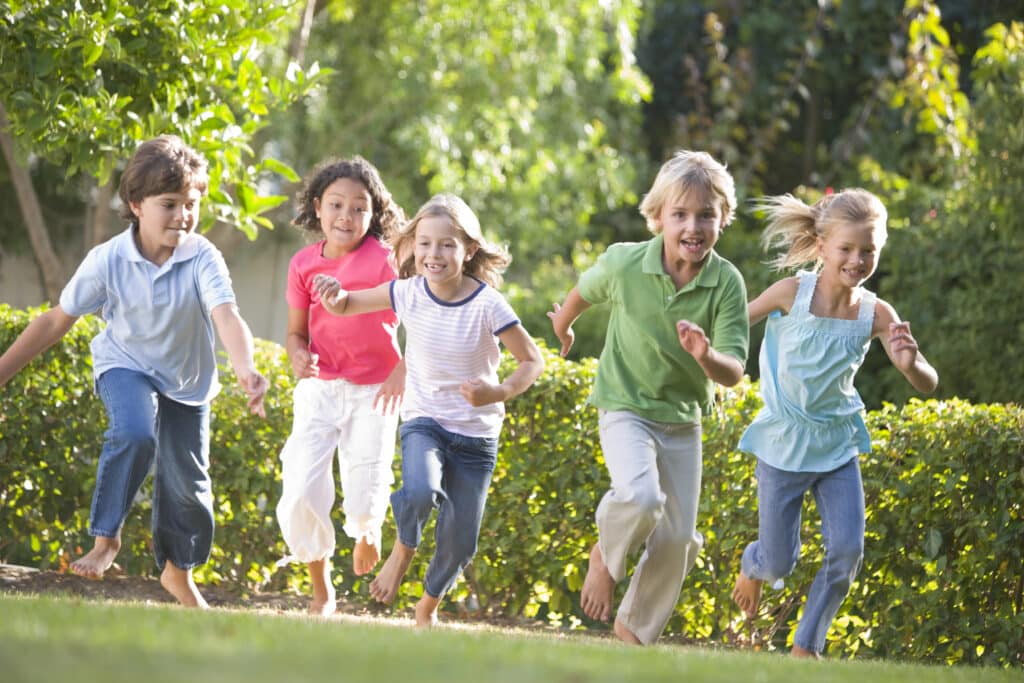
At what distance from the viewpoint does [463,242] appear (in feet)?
18.5

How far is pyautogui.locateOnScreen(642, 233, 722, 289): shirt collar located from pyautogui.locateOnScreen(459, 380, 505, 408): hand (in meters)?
0.75

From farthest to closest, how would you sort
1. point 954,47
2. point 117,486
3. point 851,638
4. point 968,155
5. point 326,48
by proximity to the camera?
point 954,47, point 326,48, point 968,155, point 851,638, point 117,486

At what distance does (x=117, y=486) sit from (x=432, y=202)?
65.2 inches

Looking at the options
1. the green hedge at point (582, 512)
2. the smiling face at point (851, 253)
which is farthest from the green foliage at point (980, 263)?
the smiling face at point (851, 253)

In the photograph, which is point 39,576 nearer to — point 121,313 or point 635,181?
point 121,313

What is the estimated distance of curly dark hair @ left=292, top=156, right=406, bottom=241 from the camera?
616 cm

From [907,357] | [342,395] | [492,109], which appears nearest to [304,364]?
[342,395]

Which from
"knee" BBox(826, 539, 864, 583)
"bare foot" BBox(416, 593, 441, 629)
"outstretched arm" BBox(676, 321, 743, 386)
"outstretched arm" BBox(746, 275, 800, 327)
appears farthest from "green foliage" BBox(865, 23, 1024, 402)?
"bare foot" BBox(416, 593, 441, 629)

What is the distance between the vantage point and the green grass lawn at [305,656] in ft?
9.97

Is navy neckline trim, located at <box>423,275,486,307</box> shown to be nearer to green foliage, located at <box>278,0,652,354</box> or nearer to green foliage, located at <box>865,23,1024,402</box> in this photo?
green foliage, located at <box>865,23,1024,402</box>

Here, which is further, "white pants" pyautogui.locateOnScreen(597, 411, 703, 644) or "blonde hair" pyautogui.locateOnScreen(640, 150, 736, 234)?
"blonde hair" pyautogui.locateOnScreen(640, 150, 736, 234)

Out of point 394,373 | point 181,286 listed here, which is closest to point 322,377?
point 394,373

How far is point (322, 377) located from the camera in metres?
6.01

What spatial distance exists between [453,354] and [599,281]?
650 millimetres
